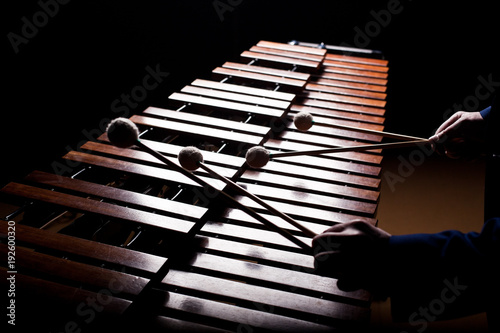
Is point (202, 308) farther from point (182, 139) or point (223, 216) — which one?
point (182, 139)

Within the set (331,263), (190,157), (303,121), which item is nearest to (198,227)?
(190,157)

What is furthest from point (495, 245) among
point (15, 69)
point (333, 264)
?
point (15, 69)

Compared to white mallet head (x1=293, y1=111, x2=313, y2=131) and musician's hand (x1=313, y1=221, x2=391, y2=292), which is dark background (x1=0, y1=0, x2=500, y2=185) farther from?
musician's hand (x1=313, y1=221, x2=391, y2=292)

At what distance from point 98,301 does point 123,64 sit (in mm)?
3592

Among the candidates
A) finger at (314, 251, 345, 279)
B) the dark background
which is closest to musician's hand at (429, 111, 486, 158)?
finger at (314, 251, 345, 279)

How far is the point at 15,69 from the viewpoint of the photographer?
356 cm

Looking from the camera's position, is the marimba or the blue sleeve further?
the marimba

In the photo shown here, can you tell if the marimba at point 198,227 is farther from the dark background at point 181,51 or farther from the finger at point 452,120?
the dark background at point 181,51

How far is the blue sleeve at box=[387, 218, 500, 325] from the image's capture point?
133cm

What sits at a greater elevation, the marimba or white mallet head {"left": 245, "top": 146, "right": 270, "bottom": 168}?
white mallet head {"left": 245, "top": 146, "right": 270, "bottom": 168}

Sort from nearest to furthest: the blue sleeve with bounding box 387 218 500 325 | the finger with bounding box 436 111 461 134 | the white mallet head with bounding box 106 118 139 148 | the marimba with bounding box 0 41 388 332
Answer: the blue sleeve with bounding box 387 218 500 325 < the marimba with bounding box 0 41 388 332 < the white mallet head with bounding box 106 118 139 148 < the finger with bounding box 436 111 461 134

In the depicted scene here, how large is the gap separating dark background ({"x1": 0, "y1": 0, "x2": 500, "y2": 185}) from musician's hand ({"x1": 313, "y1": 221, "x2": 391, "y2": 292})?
3269mm

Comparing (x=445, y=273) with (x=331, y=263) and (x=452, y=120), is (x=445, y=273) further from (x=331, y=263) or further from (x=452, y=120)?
(x=452, y=120)

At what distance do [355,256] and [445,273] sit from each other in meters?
0.29
